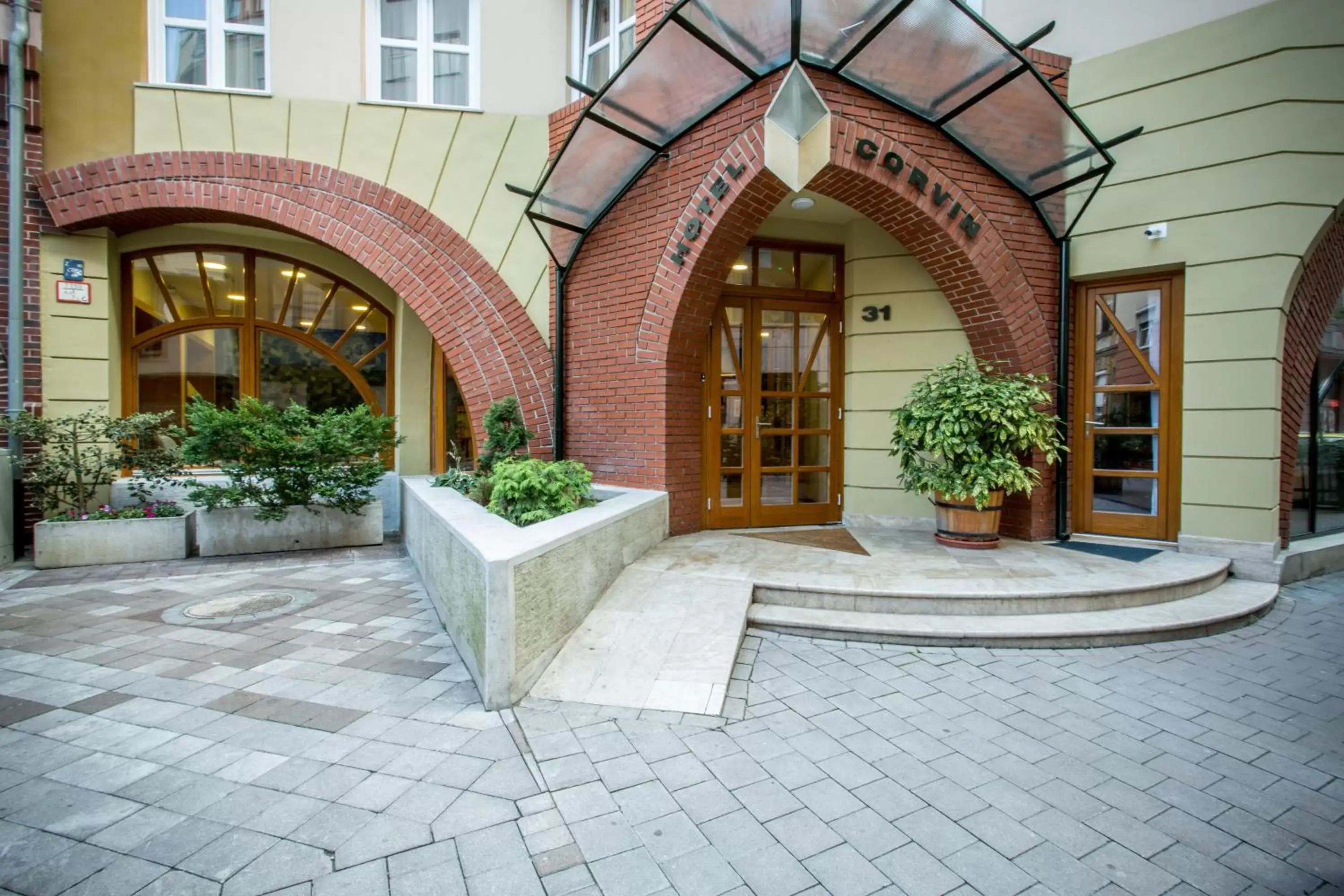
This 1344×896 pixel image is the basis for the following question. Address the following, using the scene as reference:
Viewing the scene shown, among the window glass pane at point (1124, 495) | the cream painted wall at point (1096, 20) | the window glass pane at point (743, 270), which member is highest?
the cream painted wall at point (1096, 20)

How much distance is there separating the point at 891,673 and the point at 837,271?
4567 millimetres

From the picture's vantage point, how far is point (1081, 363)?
5797 mm

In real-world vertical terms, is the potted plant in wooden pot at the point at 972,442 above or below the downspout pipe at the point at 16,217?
below

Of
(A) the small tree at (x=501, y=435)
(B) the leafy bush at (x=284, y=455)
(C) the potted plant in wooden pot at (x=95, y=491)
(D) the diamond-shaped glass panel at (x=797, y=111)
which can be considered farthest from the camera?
(A) the small tree at (x=501, y=435)

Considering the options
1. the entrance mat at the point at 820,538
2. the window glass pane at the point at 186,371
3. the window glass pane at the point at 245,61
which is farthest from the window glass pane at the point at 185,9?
the entrance mat at the point at 820,538

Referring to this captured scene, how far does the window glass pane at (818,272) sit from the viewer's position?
6.66m

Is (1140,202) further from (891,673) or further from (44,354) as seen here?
(44,354)

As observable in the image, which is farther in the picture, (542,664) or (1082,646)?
(1082,646)

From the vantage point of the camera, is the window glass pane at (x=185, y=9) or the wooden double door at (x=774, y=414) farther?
the window glass pane at (x=185, y=9)

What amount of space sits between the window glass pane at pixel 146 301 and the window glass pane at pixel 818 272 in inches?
283

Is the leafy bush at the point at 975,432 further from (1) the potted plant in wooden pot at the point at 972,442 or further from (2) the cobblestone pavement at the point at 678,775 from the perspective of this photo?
(2) the cobblestone pavement at the point at 678,775

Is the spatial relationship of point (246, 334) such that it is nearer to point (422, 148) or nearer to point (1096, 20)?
point (422, 148)

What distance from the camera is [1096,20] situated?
561 centimetres

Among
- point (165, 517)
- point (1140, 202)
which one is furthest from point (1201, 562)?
point (165, 517)
